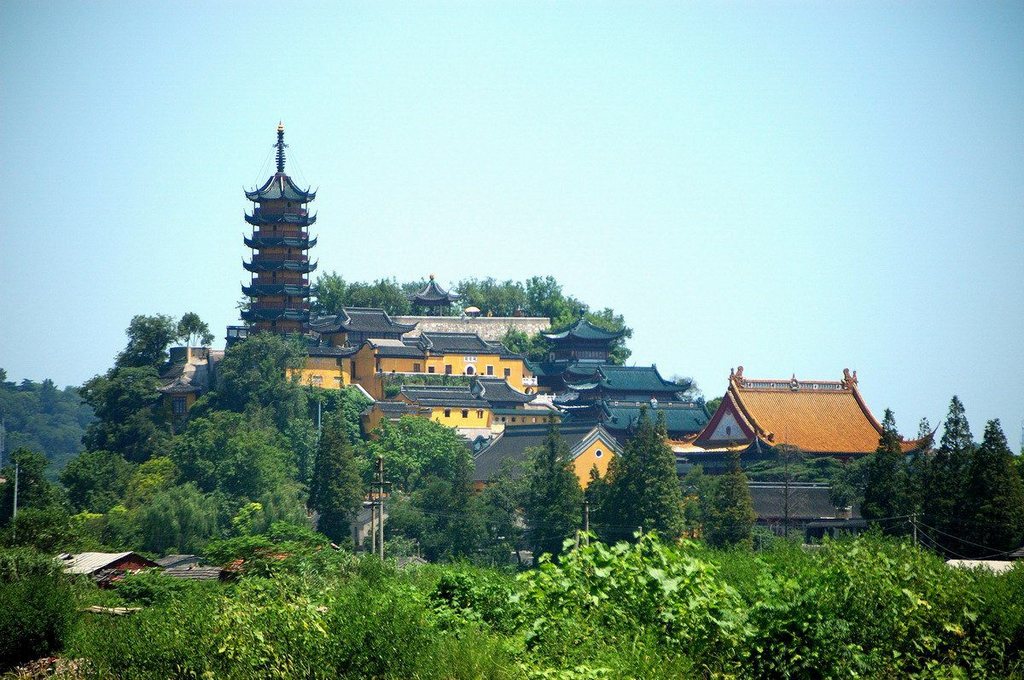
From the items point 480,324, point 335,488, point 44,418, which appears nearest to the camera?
point 335,488

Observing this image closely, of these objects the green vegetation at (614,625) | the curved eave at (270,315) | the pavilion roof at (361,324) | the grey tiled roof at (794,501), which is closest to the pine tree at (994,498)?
the grey tiled roof at (794,501)

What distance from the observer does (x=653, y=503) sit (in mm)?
37219

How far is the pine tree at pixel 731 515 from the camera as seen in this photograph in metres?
37.0

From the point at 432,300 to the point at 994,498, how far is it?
43155 millimetres

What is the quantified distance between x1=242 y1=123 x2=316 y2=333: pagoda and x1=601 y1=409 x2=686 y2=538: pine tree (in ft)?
85.9

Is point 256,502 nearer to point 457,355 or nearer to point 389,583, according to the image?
point 457,355

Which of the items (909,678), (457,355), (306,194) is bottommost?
(909,678)

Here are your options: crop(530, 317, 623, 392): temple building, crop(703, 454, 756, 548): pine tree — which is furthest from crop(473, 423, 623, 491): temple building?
crop(530, 317, 623, 392): temple building

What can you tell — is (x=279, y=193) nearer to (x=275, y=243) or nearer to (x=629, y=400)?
(x=275, y=243)

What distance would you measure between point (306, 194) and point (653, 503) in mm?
29693

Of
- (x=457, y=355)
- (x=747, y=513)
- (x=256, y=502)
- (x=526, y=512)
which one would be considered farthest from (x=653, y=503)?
(x=457, y=355)

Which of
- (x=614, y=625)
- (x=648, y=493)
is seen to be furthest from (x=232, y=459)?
(x=614, y=625)

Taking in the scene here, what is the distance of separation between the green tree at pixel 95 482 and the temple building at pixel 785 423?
1861cm

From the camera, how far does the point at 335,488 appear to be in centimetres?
4259
